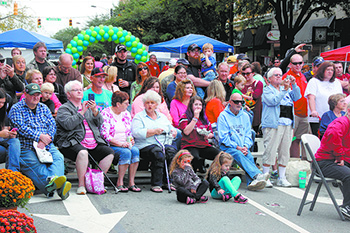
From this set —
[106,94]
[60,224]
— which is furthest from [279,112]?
[60,224]

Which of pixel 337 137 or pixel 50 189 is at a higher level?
pixel 337 137

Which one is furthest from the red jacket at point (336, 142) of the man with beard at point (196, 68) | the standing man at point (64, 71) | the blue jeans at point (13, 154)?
the standing man at point (64, 71)

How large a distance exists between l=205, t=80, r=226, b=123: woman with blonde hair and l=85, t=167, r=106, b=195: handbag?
2636mm

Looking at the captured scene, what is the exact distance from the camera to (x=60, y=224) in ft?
17.7

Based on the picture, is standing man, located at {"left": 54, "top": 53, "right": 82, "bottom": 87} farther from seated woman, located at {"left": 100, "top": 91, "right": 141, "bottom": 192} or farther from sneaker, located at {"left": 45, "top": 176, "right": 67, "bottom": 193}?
sneaker, located at {"left": 45, "top": 176, "right": 67, "bottom": 193}

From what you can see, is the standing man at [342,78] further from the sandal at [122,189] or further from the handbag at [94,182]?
the handbag at [94,182]

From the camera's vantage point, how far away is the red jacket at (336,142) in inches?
246

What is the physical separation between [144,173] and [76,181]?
124 cm

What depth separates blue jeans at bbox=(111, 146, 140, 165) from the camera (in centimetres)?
717

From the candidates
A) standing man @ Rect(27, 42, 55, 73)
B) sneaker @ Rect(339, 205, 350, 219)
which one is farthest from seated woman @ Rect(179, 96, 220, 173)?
standing man @ Rect(27, 42, 55, 73)

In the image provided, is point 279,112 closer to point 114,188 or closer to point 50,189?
point 114,188

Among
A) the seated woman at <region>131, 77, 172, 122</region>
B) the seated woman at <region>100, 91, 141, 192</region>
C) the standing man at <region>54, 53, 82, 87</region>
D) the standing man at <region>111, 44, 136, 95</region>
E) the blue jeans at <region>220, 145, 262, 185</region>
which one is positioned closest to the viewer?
the seated woman at <region>100, 91, 141, 192</region>

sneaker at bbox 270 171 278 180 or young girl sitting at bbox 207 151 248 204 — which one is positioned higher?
young girl sitting at bbox 207 151 248 204

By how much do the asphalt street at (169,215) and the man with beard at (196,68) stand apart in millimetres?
3176
